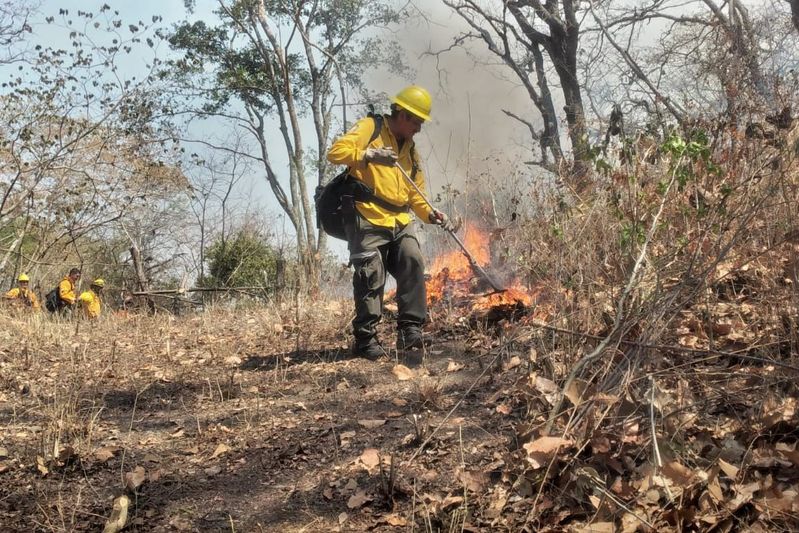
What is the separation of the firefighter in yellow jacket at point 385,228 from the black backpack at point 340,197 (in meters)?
0.01

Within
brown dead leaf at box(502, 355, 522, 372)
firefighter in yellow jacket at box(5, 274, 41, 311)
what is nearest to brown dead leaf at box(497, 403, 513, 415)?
brown dead leaf at box(502, 355, 522, 372)

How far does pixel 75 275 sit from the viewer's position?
11484 mm

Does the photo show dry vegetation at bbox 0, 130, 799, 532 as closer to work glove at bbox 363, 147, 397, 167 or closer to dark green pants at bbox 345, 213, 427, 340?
dark green pants at bbox 345, 213, 427, 340

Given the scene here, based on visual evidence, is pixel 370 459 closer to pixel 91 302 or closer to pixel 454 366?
pixel 454 366

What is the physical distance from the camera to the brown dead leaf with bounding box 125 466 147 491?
8.08 ft

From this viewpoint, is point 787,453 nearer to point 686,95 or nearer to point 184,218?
point 686,95

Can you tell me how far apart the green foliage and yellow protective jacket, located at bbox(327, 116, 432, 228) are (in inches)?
475

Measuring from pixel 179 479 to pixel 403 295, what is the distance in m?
2.17

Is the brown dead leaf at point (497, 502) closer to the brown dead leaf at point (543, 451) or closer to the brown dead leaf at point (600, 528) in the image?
the brown dead leaf at point (543, 451)

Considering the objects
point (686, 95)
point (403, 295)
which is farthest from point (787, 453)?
point (686, 95)

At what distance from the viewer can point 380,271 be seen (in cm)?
434

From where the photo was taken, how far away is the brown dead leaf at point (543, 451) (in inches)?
82.5

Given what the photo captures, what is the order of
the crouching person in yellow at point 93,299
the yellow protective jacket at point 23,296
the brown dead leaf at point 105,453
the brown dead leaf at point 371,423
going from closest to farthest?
the brown dead leaf at point 105,453 → the brown dead leaf at point 371,423 → the crouching person in yellow at point 93,299 → the yellow protective jacket at point 23,296

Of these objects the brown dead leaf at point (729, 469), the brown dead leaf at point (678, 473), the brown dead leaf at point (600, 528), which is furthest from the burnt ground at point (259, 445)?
the brown dead leaf at point (729, 469)
